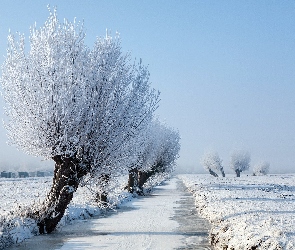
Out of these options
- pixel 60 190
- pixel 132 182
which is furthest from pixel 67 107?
pixel 132 182

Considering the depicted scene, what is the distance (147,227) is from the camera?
19.4 metres

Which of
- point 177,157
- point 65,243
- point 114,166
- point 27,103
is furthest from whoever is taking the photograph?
point 177,157

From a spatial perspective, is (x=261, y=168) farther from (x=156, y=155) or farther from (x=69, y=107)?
(x=69, y=107)

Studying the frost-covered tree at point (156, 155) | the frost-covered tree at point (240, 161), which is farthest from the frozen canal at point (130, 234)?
the frost-covered tree at point (240, 161)

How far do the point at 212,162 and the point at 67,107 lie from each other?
135m

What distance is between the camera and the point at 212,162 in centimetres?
14825

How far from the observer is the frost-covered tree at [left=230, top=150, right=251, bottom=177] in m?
155

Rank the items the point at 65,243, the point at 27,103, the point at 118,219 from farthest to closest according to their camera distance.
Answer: the point at 118,219, the point at 27,103, the point at 65,243

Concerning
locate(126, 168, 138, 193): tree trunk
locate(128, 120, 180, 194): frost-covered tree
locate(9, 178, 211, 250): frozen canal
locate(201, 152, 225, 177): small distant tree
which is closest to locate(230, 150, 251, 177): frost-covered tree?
locate(201, 152, 225, 177): small distant tree

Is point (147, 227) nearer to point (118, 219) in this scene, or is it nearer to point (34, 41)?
point (118, 219)

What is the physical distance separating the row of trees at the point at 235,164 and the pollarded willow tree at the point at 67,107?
129 meters

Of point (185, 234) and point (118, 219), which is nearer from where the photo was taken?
point (185, 234)

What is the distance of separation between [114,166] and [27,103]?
4.58 metres

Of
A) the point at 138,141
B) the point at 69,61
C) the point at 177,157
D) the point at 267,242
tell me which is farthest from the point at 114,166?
the point at 177,157
